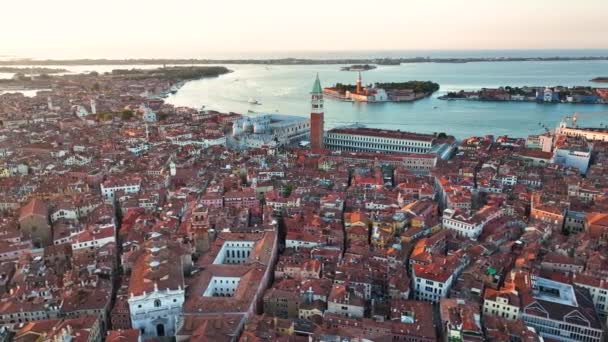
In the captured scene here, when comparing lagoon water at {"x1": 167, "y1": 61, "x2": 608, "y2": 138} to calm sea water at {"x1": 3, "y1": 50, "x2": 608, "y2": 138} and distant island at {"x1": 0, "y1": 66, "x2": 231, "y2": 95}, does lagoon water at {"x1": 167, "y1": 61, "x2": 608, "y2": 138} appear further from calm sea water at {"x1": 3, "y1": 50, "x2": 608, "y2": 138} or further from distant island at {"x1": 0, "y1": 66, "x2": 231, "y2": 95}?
distant island at {"x1": 0, "y1": 66, "x2": 231, "y2": 95}

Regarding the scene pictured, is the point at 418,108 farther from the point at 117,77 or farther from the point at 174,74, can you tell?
the point at 117,77

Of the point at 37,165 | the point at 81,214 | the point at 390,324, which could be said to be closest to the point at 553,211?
the point at 390,324

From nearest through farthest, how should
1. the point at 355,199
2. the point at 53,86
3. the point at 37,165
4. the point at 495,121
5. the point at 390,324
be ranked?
1. the point at 390,324
2. the point at 355,199
3. the point at 37,165
4. the point at 495,121
5. the point at 53,86

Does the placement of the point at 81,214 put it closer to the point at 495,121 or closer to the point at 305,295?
the point at 305,295

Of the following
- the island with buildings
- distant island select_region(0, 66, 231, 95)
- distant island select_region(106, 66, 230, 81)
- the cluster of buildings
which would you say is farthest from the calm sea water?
the cluster of buildings

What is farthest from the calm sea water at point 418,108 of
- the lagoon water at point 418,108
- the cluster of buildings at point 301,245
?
the cluster of buildings at point 301,245

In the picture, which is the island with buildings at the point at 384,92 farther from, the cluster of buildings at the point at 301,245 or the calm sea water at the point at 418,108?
the cluster of buildings at the point at 301,245

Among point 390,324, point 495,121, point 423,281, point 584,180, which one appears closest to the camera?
point 390,324
